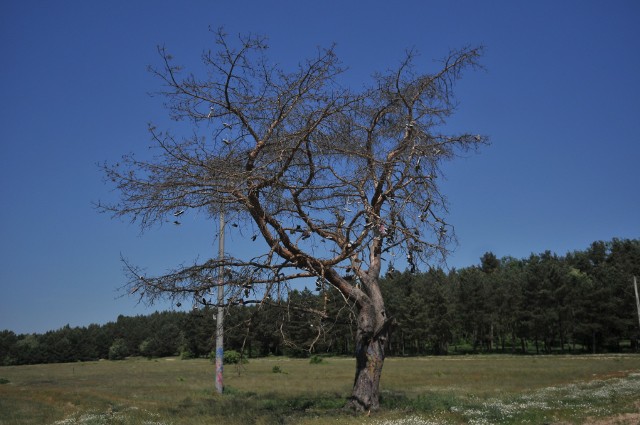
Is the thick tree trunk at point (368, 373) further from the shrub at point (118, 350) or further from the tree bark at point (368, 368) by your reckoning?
the shrub at point (118, 350)

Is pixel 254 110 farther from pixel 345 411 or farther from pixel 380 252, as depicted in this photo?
pixel 345 411

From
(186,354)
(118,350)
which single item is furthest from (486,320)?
(118,350)

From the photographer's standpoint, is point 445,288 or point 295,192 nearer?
point 295,192

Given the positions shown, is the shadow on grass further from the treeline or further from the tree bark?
the treeline

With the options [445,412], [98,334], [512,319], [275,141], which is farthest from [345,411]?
[98,334]

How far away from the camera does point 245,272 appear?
43.6 ft

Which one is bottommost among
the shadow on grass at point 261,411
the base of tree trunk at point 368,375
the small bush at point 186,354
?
the small bush at point 186,354

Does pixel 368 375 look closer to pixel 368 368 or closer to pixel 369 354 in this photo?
pixel 368 368

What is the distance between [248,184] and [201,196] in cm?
111

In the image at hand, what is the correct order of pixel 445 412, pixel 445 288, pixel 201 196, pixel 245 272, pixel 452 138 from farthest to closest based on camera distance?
pixel 445 288, pixel 452 138, pixel 445 412, pixel 245 272, pixel 201 196

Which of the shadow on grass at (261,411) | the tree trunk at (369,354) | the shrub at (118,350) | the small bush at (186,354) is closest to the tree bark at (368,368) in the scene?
the tree trunk at (369,354)

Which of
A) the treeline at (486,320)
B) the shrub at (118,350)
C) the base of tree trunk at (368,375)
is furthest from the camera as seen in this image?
the shrub at (118,350)

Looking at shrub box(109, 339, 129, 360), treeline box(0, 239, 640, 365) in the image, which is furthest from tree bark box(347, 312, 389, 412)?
shrub box(109, 339, 129, 360)

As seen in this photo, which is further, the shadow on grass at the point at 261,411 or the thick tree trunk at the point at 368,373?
the thick tree trunk at the point at 368,373
